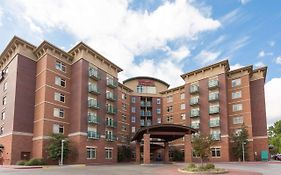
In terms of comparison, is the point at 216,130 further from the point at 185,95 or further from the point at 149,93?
the point at 149,93

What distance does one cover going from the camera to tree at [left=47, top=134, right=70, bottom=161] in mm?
36478

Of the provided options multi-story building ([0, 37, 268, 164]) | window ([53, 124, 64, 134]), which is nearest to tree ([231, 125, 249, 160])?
multi-story building ([0, 37, 268, 164])

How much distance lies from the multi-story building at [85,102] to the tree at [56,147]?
52.7 inches

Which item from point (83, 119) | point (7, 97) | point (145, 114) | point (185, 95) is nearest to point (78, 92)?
point (83, 119)

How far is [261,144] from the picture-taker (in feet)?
163

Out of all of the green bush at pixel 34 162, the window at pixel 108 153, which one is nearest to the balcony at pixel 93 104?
the window at pixel 108 153

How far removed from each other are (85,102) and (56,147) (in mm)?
8339

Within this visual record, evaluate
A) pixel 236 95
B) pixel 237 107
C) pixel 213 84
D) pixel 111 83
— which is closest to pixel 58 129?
pixel 111 83

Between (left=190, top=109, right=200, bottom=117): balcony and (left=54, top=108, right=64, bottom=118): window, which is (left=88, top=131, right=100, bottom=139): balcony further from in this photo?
(left=190, top=109, right=200, bottom=117): balcony

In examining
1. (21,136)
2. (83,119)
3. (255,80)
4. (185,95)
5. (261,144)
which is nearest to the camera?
(21,136)

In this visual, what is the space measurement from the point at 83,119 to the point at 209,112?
958 inches

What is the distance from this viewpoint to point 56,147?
3681 cm

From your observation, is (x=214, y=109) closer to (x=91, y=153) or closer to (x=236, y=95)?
(x=236, y=95)

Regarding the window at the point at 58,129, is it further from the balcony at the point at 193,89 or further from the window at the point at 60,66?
the balcony at the point at 193,89
